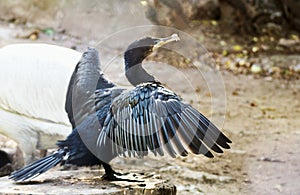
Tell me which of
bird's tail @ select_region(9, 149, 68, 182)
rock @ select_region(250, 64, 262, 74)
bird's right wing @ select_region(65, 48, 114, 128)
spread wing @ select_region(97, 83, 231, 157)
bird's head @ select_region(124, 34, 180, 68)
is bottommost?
bird's tail @ select_region(9, 149, 68, 182)

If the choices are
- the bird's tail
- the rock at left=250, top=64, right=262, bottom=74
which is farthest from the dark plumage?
the rock at left=250, top=64, right=262, bottom=74

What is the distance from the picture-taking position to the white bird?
5594 millimetres

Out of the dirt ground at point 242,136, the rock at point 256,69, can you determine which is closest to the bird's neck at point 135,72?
the dirt ground at point 242,136

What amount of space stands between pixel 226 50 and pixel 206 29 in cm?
71

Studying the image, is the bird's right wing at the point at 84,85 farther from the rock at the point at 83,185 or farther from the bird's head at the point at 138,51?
the rock at the point at 83,185

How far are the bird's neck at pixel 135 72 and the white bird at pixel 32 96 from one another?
1.59 m

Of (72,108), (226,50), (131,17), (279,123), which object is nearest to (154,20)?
(131,17)

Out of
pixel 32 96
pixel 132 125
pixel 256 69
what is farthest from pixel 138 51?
pixel 256 69

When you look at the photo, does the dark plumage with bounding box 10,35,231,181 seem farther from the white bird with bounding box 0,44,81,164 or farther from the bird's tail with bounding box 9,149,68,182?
the white bird with bounding box 0,44,81,164

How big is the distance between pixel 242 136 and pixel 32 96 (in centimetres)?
255

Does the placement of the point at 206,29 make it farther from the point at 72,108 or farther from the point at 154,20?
the point at 72,108

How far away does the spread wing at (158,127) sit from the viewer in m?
3.48

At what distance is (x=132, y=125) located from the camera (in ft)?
11.8

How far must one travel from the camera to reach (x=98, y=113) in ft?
12.8
